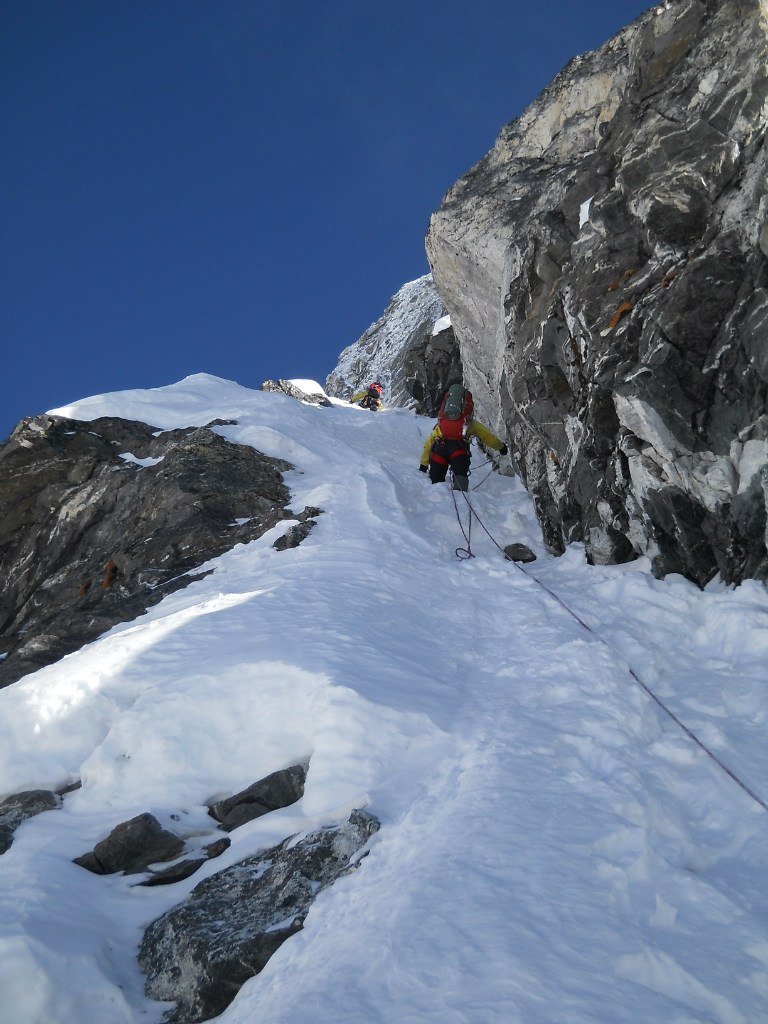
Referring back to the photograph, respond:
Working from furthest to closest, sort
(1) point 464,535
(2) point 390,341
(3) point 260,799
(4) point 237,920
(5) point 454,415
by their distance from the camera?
(2) point 390,341, (5) point 454,415, (1) point 464,535, (3) point 260,799, (4) point 237,920

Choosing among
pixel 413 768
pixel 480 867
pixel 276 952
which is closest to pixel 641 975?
pixel 480 867

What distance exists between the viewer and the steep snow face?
2240 inches

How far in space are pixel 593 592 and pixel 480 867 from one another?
597 centimetres

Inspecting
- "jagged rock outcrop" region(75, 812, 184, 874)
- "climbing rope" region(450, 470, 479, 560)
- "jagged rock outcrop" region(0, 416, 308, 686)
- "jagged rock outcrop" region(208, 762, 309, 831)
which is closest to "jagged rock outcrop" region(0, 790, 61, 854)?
"jagged rock outcrop" region(75, 812, 184, 874)

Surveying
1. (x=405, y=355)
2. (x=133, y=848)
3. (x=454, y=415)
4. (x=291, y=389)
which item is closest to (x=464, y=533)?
(x=454, y=415)

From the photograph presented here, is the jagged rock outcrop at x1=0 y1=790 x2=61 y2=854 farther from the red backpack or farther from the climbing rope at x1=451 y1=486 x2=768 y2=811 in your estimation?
the red backpack

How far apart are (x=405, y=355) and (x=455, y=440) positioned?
19836mm

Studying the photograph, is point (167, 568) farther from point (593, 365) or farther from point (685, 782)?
point (685, 782)

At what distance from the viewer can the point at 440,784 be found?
189 inches

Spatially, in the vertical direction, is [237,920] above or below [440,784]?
below

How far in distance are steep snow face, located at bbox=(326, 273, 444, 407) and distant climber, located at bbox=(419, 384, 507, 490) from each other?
33552 mm

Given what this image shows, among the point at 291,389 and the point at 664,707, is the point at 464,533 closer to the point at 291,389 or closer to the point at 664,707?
the point at 664,707

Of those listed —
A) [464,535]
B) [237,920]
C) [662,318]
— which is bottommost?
[237,920]

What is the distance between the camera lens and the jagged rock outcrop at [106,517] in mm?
12828
